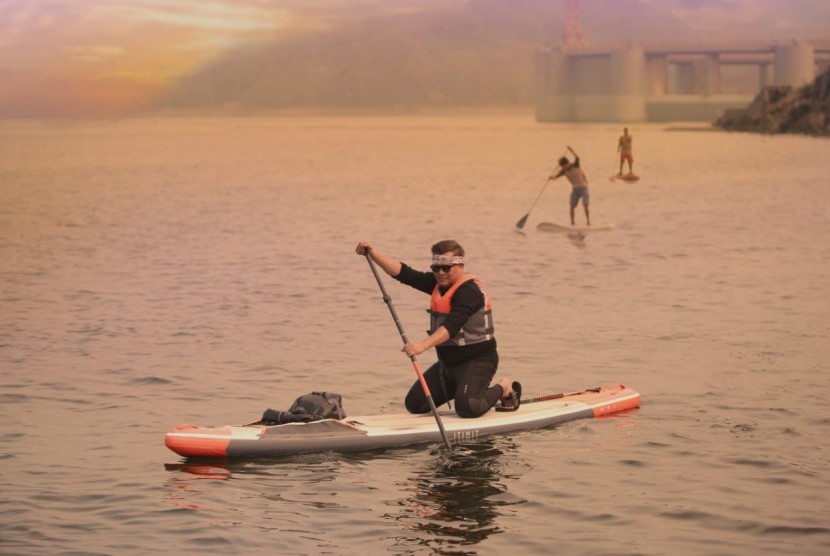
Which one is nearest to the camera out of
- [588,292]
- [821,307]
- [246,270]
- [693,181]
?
[821,307]

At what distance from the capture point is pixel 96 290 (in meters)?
26.7

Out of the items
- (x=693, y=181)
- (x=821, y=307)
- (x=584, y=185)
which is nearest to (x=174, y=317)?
(x=821, y=307)

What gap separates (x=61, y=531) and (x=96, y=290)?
16.8 metres

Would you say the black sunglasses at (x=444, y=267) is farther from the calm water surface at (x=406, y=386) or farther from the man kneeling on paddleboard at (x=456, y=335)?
the calm water surface at (x=406, y=386)

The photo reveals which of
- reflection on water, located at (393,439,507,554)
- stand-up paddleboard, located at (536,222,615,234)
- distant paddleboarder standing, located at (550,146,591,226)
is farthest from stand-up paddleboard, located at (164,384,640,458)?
stand-up paddleboard, located at (536,222,615,234)

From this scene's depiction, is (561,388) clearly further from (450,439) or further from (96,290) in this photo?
(96,290)

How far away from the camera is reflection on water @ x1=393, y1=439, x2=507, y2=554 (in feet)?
33.4

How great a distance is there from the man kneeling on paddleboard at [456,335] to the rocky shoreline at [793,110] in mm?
124002

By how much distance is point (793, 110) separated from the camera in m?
146

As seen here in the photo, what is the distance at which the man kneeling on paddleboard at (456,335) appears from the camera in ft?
40.9

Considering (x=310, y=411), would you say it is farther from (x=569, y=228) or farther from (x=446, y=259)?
(x=569, y=228)

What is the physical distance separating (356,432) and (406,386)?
11.4ft

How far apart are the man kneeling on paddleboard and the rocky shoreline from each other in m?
124

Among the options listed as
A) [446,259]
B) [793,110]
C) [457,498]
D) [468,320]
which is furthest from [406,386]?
[793,110]
